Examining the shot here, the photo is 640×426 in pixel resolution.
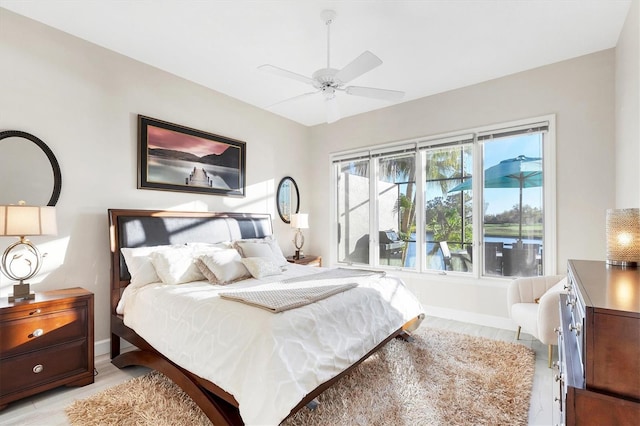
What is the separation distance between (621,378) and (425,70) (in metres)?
3.44

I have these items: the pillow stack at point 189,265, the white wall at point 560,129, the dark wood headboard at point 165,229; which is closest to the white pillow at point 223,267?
the pillow stack at point 189,265

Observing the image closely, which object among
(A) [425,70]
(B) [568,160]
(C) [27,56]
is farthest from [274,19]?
(B) [568,160]

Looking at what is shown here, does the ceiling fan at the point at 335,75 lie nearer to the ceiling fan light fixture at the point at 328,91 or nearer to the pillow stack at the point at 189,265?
the ceiling fan light fixture at the point at 328,91

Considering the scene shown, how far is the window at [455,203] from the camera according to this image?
12.1 ft

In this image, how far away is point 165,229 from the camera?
344 centimetres

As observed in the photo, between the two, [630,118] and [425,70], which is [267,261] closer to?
[425,70]

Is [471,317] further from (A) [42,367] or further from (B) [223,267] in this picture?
(A) [42,367]

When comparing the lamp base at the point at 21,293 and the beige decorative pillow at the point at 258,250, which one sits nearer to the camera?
the lamp base at the point at 21,293

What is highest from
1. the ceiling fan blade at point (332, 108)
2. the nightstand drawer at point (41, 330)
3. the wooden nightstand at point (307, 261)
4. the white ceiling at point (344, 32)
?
the white ceiling at point (344, 32)

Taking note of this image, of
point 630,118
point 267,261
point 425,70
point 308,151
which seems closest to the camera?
point 630,118

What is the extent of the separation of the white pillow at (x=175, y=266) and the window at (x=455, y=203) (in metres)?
2.84

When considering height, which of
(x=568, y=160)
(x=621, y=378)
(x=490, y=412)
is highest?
(x=568, y=160)

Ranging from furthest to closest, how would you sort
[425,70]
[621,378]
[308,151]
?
[308,151], [425,70], [621,378]

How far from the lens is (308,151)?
5691mm
